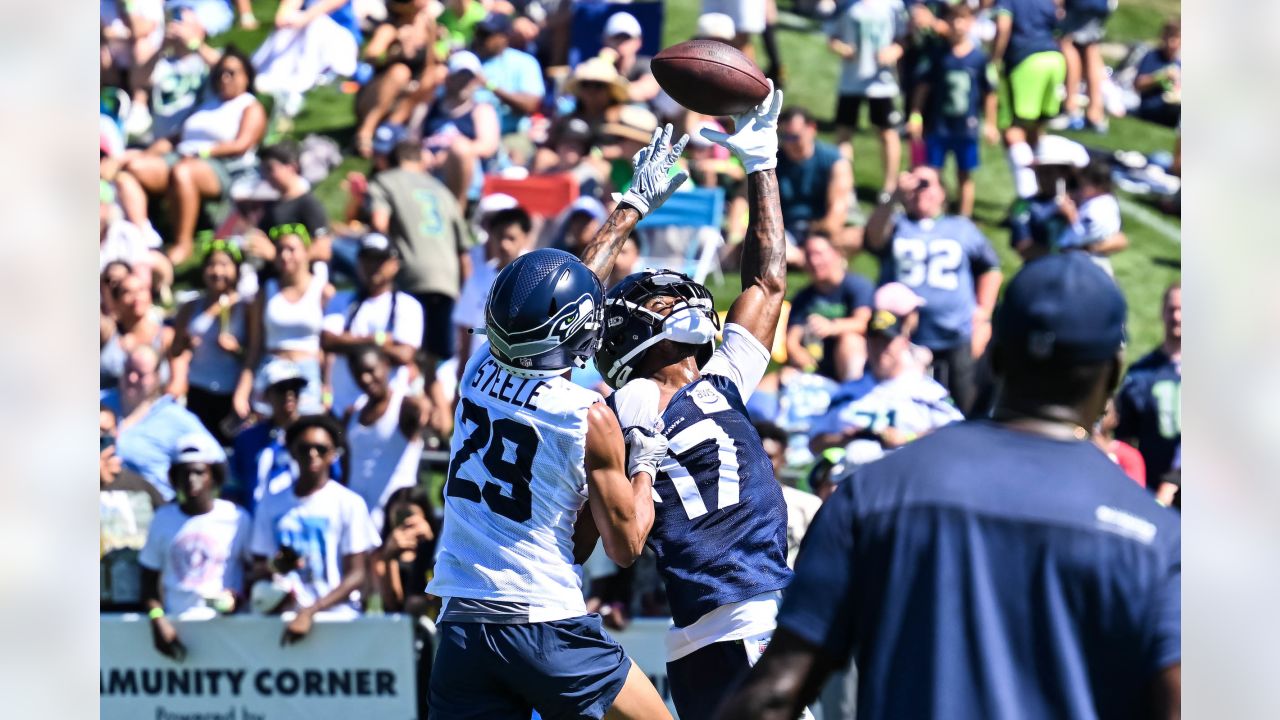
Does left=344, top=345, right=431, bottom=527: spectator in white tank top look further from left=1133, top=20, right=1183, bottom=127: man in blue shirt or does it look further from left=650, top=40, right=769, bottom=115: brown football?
left=1133, top=20, right=1183, bottom=127: man in blue shirt

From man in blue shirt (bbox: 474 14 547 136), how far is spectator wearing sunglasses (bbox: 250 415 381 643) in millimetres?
4035

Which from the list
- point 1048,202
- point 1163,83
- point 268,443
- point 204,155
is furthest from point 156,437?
point 1163,83

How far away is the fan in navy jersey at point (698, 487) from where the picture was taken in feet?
16.0

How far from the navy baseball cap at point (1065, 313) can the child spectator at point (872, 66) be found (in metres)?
9.62

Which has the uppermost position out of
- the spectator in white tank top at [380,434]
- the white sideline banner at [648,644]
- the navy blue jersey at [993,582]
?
the navy blue jersey at [993,582]

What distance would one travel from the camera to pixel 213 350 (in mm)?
10070

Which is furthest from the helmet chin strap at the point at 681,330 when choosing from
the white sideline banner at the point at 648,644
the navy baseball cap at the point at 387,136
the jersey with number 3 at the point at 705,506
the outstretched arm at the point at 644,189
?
the navy baseball cap at the point at 387,136

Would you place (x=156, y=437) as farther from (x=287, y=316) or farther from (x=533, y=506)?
(x=533, y=506)

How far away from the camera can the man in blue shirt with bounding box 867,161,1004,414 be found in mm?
9938

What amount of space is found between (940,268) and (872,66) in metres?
2.91

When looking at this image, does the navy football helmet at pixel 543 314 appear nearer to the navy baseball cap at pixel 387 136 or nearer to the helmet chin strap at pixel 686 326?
the helmet chin strap at pixel 686 326

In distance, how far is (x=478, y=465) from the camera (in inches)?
188
